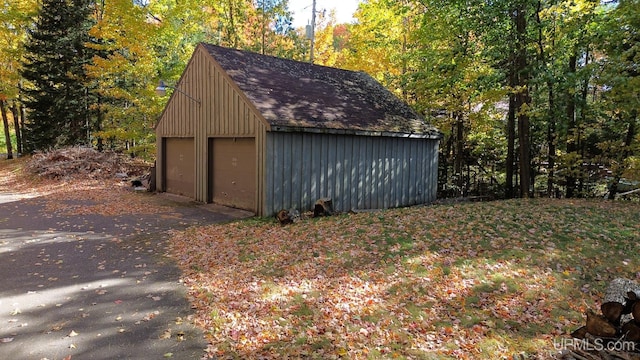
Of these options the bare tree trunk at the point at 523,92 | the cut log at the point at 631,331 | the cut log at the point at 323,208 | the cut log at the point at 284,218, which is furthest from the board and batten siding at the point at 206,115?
the bare tree trunk at the point at 523,92

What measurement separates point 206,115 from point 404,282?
9557mm

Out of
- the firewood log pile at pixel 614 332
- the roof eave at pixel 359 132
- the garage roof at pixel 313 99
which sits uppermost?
the garage roof at pixel 313 99

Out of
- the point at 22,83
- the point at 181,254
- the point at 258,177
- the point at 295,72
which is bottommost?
the point at 181,254

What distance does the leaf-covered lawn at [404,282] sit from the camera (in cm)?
409

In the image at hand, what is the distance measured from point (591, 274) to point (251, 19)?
2523cm

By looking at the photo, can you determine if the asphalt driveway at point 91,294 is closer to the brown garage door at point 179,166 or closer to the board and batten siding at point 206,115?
the board and batten siding at point 206,115

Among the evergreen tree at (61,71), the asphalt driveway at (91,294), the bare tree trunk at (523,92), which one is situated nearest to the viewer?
the asphalt driveway at (91,294)

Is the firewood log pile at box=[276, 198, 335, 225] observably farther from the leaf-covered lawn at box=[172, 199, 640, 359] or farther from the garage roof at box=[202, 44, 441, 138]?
the garage roof at box=[202, 44, 441, 138]

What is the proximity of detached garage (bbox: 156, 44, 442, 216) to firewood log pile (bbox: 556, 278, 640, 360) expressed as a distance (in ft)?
25.1

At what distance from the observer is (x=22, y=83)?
26.7 metres

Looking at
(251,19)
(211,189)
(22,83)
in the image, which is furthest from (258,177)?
(22,83)

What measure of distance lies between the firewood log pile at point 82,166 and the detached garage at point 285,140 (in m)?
4.58

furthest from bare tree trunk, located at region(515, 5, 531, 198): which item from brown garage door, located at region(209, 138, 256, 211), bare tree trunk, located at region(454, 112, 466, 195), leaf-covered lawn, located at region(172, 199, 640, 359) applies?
brown garage door, located at region(209, 138, 256, 211)

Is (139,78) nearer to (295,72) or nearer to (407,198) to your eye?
(295,72)
